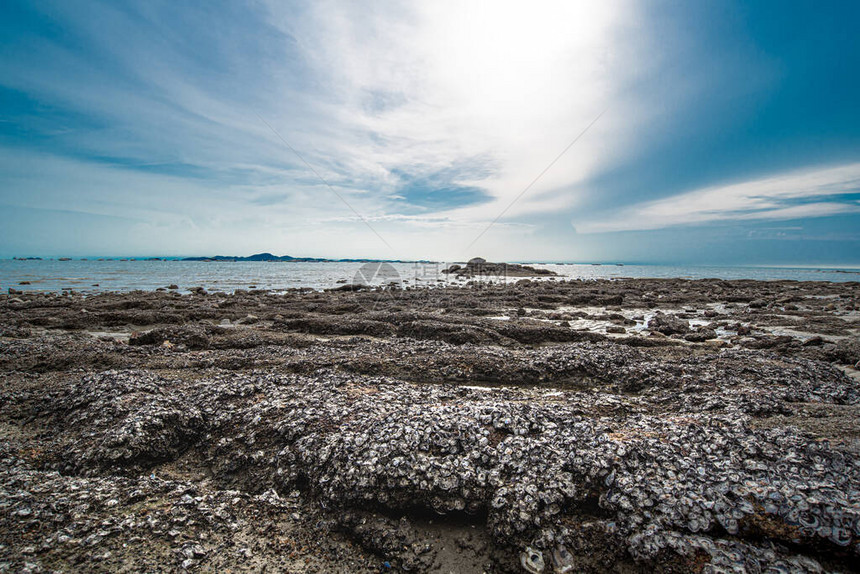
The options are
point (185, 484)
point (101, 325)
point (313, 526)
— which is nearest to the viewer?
point (313, 526)

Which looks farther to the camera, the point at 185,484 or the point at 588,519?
the point at 185,484

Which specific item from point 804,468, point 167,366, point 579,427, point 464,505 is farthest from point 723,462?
point 167,366

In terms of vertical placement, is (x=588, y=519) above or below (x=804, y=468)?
below

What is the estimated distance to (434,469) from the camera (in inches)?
169

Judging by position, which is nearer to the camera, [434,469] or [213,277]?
[434,469]

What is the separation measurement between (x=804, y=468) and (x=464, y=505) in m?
3.64

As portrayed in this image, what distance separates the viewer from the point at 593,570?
3314mm

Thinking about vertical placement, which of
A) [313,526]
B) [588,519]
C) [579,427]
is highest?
[579,427]

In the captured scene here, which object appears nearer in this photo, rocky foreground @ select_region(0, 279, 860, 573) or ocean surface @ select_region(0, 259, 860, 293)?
rocky foreground @ select_region(0, 279, 860, 573)

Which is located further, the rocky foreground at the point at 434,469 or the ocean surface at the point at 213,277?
the ocean surface at the point at 213,277

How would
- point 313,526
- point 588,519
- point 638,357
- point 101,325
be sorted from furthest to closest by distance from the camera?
point 101,325 < point 638,357 < point 313,526 < point 588,519

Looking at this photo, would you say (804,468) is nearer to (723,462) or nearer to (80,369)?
(723,462)

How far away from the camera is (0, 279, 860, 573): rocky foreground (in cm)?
335

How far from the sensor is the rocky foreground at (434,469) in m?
3.35
